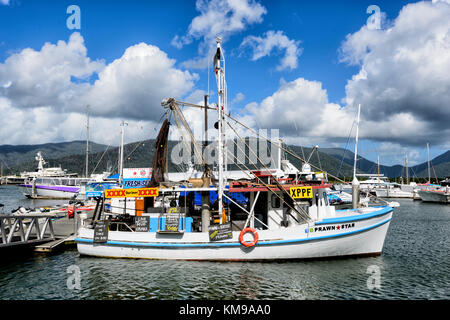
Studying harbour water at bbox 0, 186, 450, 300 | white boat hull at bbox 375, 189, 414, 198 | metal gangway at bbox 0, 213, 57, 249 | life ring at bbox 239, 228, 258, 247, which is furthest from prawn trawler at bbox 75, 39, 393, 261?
white boat hull at bbox 375, 189, 414, 198

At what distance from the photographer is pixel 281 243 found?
55.1 feet

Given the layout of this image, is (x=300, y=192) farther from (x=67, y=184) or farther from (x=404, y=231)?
(x=67, y=184)

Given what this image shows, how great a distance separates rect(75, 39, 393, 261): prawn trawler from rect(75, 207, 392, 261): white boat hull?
0.05 meters

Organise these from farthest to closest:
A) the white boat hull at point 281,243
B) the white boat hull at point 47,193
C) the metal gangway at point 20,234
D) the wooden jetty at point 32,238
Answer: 1. the white boat hull at point 47,193
2. the wooden jetty at point 32,238
3. the metal gangway at point 20,234
4. the white boat hull at point 281,243

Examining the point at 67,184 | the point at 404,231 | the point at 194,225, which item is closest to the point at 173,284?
the point at 194,225

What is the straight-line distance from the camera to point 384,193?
79688mm

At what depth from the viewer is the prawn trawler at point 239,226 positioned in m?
16.8

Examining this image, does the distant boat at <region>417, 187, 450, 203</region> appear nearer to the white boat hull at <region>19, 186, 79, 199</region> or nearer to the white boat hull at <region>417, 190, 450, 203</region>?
the white boat hull at <region>417, 190, 450, 203</region>

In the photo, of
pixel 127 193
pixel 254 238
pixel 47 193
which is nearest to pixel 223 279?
pixel 254 238

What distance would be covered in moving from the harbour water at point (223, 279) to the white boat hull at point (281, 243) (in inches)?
19.9

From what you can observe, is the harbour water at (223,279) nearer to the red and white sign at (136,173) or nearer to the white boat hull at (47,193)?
the red and white sign at (136,173)

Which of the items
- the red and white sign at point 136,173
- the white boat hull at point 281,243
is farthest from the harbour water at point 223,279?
the red and white sign at point 136,173

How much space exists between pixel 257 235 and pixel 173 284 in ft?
17.0

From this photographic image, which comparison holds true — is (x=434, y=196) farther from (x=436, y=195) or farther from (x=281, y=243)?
(x=281, y=243)
